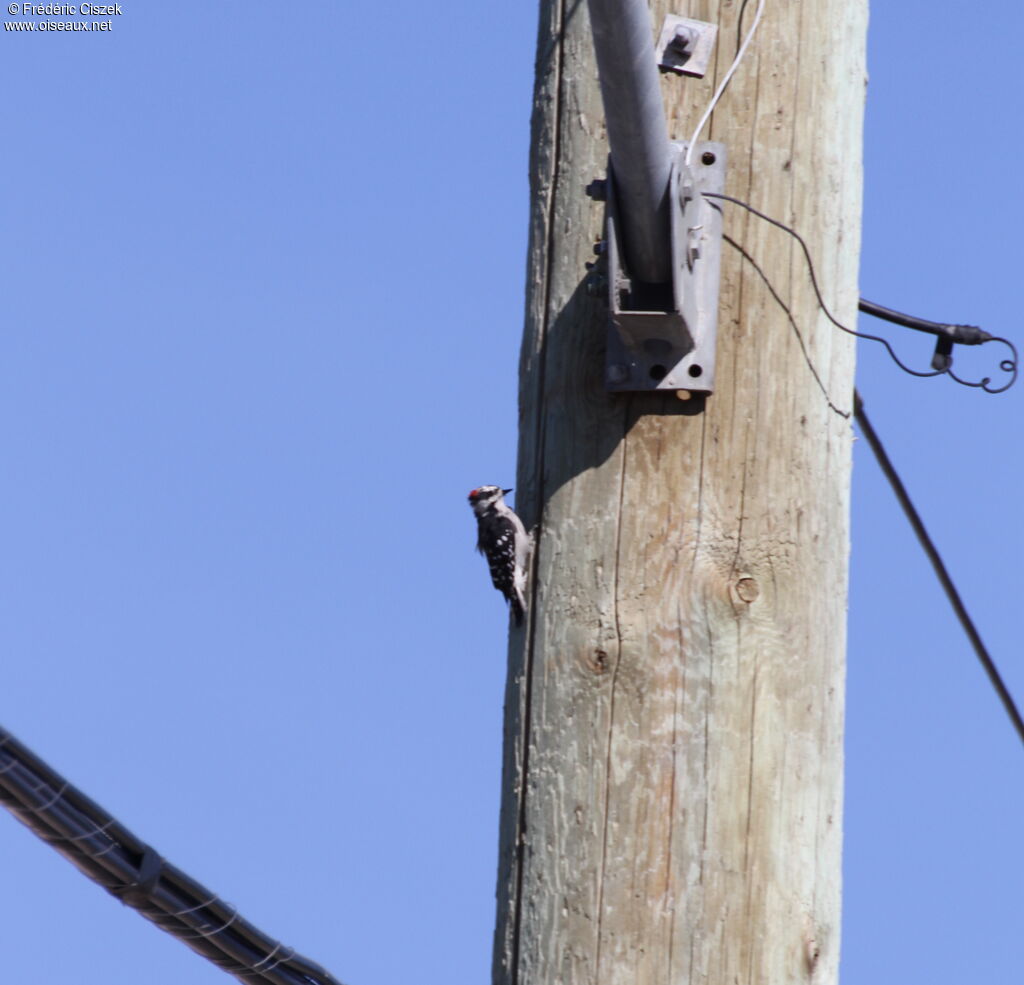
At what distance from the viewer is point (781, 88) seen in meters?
2.99

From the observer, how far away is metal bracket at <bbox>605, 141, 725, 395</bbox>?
107 inches

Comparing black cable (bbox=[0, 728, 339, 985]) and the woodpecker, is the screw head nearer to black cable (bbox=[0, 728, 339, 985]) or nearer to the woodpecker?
the woodpecker

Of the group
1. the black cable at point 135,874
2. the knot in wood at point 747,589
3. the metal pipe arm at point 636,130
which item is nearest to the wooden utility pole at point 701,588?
the knot in wood at point 747,589

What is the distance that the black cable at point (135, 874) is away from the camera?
10.5 feet

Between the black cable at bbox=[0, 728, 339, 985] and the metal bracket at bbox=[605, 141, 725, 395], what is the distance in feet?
4.91

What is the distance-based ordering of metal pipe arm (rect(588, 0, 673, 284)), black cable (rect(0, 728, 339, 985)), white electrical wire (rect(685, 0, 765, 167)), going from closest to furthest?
metal pipe arm (rect(588, 0, 673, 284))
white electrical wire (rect(685, 0, 765, 167))
black cable (rect(0, 728, 339, 985))

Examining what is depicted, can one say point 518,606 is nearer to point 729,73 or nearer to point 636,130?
point 636,130

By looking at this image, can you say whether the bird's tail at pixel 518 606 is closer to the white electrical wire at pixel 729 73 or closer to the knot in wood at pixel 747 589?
the knot in wood at pixel 747 589

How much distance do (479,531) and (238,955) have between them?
49.7 inches

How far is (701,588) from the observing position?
268 cm

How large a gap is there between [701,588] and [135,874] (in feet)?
5.04

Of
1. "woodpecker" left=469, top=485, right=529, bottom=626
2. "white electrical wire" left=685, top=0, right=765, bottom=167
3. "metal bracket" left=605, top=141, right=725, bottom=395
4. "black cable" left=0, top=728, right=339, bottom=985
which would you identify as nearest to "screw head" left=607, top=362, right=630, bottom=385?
"metal bracket" left=605, top=141, right=725, bottom=395

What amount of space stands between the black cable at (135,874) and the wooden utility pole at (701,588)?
106cm

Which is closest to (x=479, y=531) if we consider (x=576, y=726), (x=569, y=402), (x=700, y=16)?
(x=569, y=402)
